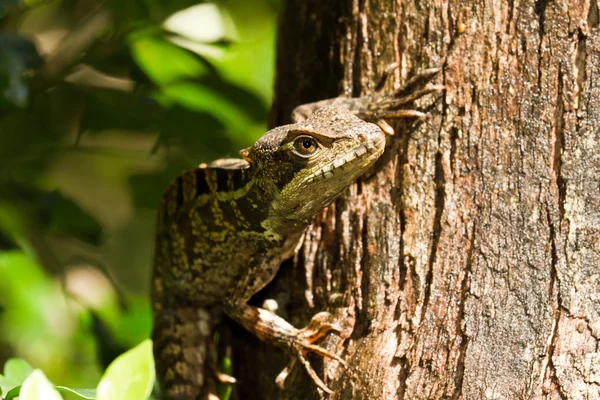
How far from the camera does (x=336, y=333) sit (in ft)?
11.1

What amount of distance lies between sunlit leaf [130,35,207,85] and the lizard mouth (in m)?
1.79

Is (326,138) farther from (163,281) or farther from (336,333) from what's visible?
(163,281)

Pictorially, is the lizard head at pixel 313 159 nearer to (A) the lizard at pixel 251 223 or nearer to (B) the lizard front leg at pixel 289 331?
(A) the lizard at pixel 251 223

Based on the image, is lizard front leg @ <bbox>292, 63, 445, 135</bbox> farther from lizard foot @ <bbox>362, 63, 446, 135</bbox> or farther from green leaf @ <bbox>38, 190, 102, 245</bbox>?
green leaf @ <bbox>38, 190, 102, 245</bbox>

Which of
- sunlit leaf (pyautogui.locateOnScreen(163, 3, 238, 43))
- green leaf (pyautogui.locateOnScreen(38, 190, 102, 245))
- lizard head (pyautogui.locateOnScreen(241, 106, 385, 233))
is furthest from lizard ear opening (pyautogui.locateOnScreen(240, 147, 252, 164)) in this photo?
sunlit leaf (pyautogui.locateOnScreen(163, 3, 238, 43))

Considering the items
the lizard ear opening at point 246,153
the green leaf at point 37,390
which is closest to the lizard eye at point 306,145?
the lizard ear opening at point 246,153

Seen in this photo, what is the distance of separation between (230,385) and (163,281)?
808 millimetres

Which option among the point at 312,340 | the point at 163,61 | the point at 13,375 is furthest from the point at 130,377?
the point at 163,61

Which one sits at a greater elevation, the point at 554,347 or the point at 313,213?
the point at 313,213

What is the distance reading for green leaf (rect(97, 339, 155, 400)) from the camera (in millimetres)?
1870

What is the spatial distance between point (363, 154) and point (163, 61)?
2328 millimetres

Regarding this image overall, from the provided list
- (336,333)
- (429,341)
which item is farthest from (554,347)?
(336,333)

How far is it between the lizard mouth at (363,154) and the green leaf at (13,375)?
168cm

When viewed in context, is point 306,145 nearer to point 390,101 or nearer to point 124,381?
point 390,101
